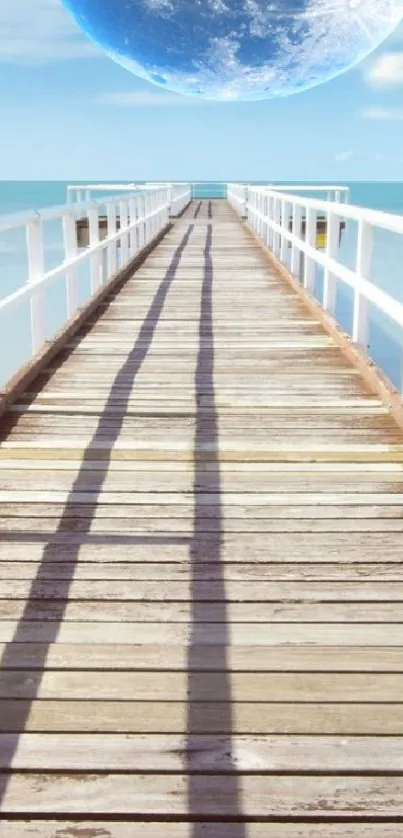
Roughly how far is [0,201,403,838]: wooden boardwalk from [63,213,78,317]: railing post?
8.19ft

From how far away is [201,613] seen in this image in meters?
2.95

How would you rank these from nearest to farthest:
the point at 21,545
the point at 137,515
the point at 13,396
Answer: the point at 21,545, the point at 137,515, the point at 13,396

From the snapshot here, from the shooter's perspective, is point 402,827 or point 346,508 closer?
point 402,827

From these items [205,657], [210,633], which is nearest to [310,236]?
[210,633]

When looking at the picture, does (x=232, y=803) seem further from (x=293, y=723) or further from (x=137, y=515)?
(x=137, y=515)

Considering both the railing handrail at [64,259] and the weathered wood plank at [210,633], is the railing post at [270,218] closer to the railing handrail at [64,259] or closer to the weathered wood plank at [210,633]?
the railing handrail at [64,259]

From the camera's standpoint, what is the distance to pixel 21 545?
346 centimetres

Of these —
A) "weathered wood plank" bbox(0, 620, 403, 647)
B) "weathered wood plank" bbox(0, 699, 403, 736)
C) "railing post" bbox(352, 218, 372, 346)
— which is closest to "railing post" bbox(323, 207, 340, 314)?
"railing post" bbox(352, 218, 372, 346)

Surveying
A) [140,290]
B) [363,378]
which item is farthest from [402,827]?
[140,290]

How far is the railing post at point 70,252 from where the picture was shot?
8086 mm

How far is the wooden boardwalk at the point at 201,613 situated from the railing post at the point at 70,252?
2496mm

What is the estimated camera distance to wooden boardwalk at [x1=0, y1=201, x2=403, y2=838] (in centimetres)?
214

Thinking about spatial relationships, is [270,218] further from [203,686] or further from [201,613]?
[203,686]

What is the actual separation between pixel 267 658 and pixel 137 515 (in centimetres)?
120
